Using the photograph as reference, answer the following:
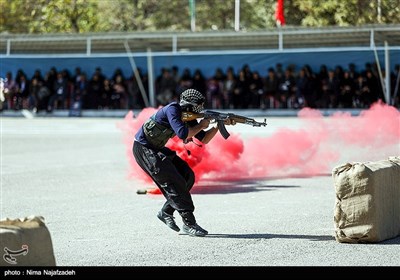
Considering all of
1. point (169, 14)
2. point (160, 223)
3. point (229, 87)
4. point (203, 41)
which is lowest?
point (160, 223)

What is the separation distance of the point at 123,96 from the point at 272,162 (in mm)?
20004

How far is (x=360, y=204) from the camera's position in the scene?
29.9ft

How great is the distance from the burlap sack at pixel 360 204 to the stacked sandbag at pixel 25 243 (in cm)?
367

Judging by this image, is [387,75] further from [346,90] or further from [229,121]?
[229,121]

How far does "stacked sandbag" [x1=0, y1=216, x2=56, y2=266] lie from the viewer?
633 cm

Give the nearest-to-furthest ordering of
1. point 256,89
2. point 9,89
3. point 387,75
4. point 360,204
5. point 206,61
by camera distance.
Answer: point 360,204, point 387,75, point 256,89, point 206,61, point 9,89

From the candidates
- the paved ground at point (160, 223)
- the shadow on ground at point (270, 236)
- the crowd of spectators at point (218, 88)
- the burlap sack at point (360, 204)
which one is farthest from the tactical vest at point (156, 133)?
the crowd of spectators at point (218, 88)

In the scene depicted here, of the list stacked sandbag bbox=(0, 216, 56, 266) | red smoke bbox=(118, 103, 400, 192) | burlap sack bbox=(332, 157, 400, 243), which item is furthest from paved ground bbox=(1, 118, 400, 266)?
stacked sandbag bbox=(0, 216, 56, 266)

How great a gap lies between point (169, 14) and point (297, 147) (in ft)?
149

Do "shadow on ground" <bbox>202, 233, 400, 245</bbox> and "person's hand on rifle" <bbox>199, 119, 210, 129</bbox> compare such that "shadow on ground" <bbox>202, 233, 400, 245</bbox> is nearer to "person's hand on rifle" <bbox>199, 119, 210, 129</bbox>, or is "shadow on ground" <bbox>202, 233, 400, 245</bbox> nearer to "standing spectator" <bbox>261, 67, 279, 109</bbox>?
"person's hand on rifle" <bbox>199, 119, 210, 129</bbox>

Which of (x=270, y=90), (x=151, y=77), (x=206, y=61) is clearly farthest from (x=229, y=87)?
(x=151, y=77)

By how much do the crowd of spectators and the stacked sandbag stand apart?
2681cm

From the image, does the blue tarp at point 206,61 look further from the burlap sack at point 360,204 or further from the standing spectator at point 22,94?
the burlap sack at point 360,204
